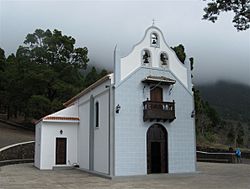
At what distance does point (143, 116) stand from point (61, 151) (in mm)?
7640

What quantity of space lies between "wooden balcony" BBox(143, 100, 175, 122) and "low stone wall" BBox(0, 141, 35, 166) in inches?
490

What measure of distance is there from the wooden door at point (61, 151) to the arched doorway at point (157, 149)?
284 inches

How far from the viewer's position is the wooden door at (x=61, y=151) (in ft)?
71.2

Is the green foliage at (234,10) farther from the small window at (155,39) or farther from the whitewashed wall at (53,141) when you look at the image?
the whitewashed wall at (53,141)

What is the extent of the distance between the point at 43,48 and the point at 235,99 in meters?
58.1

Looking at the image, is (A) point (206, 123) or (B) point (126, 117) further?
(A) point (206, 123)

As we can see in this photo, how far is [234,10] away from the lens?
13141mm

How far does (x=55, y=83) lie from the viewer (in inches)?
1426

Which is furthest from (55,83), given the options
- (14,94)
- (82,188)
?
(82,188)

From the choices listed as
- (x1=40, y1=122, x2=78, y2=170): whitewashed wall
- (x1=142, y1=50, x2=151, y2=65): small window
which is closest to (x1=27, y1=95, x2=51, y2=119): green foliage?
(x1=40, y1=122, x2=78, y2=170): whitewashed wall

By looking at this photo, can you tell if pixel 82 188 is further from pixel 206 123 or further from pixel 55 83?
pixel 206 123

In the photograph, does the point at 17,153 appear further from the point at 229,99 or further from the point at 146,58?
the point at 229,99

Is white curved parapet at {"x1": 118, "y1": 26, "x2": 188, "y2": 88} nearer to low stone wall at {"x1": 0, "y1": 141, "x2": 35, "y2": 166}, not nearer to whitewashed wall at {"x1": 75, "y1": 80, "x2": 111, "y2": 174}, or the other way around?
whitewashed wall at {"x1": 75, "y1": 80, "x2": 111, "y2": 174}

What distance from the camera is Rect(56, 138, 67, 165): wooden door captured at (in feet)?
71.2
